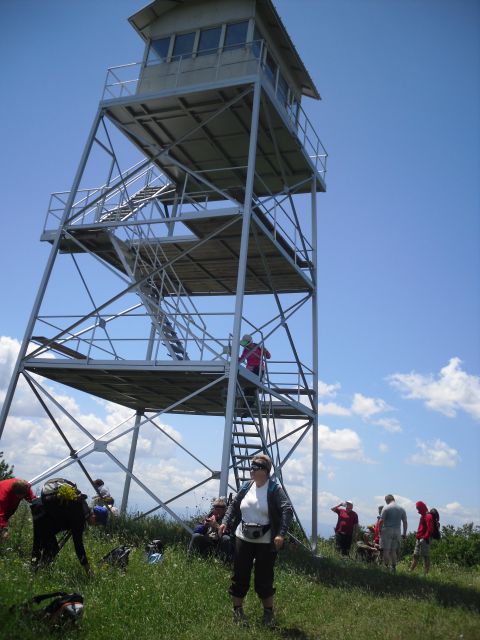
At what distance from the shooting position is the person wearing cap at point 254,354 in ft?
47.1

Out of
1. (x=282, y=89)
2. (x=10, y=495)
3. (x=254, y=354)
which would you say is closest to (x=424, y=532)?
(x=254, y=354)

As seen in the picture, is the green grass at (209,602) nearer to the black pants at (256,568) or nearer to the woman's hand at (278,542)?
the black pants at (256,568)

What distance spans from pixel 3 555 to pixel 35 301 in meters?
6.84

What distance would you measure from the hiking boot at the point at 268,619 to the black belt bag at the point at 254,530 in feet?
2.79

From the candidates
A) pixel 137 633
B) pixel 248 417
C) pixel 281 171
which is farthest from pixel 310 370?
pixel 137 633

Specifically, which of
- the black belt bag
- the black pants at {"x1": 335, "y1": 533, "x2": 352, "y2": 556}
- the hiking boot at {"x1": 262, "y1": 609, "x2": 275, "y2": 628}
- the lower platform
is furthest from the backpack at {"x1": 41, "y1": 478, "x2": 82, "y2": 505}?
the black pants at {"x1": 335, "y1": 533, "x2": 352, "y2": 556}

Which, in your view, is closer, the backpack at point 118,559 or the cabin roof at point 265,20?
the backpack at point 118,559

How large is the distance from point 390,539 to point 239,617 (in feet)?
25.8

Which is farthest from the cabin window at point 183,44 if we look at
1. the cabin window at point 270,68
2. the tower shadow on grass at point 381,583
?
the tower shadow on grass at point 381,583

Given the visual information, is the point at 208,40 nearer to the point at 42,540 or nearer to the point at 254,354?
the point at 254,354

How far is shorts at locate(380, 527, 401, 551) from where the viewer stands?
13619 millimetres

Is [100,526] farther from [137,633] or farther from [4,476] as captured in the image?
[4,476]

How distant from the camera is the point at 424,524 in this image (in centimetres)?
1391

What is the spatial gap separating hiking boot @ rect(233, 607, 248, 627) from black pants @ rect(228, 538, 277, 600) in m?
0.17
